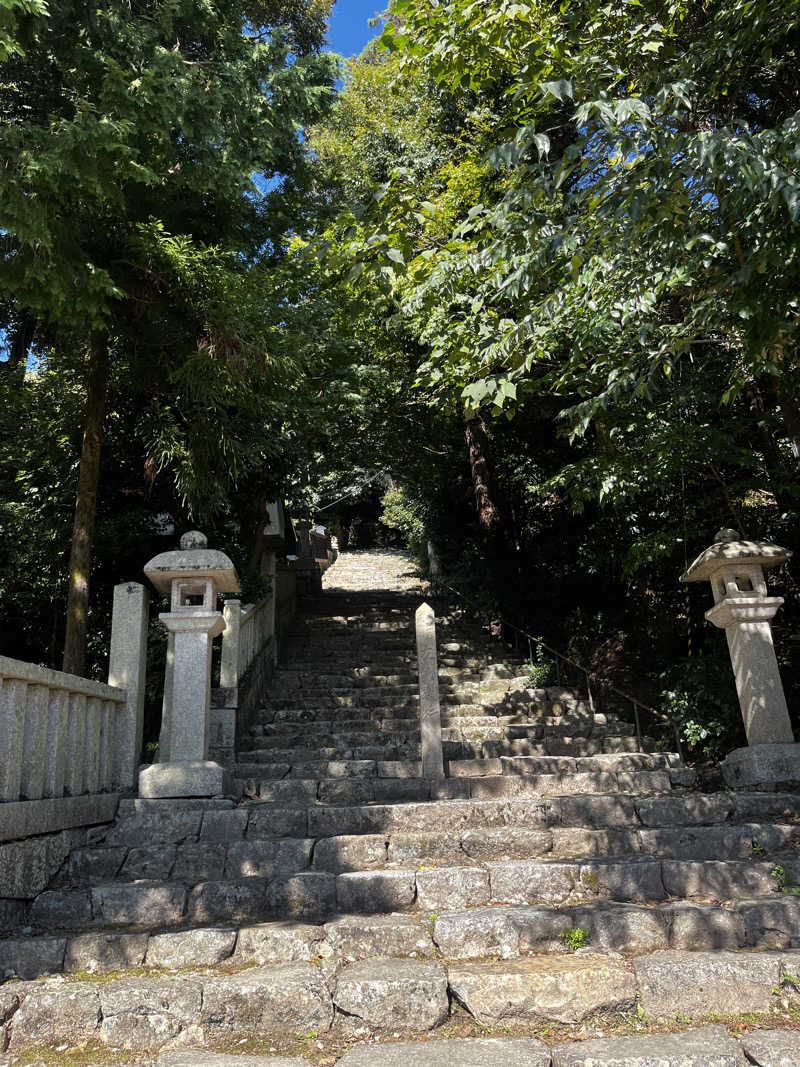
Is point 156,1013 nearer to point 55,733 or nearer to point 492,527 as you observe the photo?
point 55,733

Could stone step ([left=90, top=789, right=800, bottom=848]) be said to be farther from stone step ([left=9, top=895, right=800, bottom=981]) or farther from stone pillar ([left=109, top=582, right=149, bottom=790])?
stone step ([left=9, top=895, right=800, bottom=981])

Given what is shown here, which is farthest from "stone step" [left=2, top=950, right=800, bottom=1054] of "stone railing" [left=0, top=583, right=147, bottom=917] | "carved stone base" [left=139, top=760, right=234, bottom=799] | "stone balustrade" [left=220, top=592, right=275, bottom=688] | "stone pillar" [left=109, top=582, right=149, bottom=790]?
"stone balustrade" [left=220, top=592, right=275, bottom=688]

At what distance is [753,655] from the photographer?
6.09 meters

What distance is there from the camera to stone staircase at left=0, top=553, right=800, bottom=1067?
10.3 ft

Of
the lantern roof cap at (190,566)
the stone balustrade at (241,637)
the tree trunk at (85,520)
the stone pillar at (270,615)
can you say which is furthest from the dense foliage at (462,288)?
the lantern roof cap at (190,566)

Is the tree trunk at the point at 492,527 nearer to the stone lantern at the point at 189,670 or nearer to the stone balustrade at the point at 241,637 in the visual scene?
the stone balustrade at the point at 241,637

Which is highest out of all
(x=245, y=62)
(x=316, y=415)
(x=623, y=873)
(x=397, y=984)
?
(x=245, y=62)

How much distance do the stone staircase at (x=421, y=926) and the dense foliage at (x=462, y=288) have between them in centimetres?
281

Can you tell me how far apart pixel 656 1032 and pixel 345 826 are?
255 centimetres

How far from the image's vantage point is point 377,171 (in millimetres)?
14547

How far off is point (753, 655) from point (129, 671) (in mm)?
5162

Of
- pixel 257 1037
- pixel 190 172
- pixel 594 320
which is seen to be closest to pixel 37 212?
pixel 190 172

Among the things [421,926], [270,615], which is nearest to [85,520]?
[270,615]

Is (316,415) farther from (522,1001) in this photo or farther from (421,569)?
(421,569)
